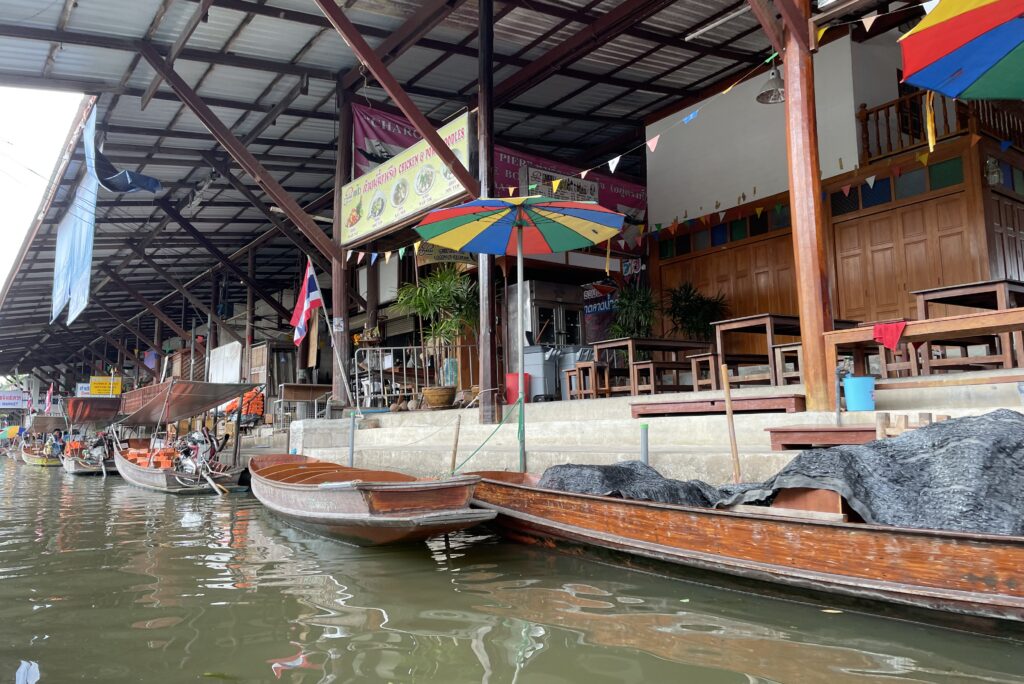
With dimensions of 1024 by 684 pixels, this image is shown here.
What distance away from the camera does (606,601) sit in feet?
12.5

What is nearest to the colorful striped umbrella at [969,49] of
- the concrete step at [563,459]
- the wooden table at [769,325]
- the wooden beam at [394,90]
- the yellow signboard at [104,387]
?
the wooden table at [769,325]

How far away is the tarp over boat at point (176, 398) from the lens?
1184cm

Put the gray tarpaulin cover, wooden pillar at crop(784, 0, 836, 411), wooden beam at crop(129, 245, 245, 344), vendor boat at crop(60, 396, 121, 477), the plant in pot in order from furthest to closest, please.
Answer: vendor boat at crop(60, 396, 121, 477) → wooden beam at crop(129, 245, 245, 344) → the plant in pot → wooden pillar at crop(784, 0, 836, 411) → the gray tarpaulin cover

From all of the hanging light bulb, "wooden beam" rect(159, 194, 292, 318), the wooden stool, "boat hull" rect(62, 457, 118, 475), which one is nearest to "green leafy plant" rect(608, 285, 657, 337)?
the wooden stool

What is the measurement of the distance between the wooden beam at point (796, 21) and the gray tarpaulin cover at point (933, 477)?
360 centimetres

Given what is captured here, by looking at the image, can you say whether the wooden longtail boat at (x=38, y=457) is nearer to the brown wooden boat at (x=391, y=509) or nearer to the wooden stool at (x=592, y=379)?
the wooden stool at (x=592, y=379)

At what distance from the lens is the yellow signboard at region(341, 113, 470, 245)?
9.01m

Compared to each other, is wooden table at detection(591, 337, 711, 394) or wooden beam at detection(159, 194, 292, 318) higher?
wooden beam at detection(159, 194, 292, 318)

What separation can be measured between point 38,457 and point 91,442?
4.76 m

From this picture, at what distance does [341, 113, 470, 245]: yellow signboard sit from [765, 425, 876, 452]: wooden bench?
5234 mm

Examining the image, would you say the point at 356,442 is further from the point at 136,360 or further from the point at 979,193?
the point at 136,360

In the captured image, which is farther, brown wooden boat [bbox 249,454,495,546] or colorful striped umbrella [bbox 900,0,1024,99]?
brown wooden boat [bbox 249,454,495,546]

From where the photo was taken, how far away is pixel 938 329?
16.2 ft

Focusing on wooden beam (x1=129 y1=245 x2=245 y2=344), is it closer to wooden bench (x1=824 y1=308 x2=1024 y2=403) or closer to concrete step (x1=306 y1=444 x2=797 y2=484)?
concrete step (x1=306 y1=444 x2=797 y2=484)
